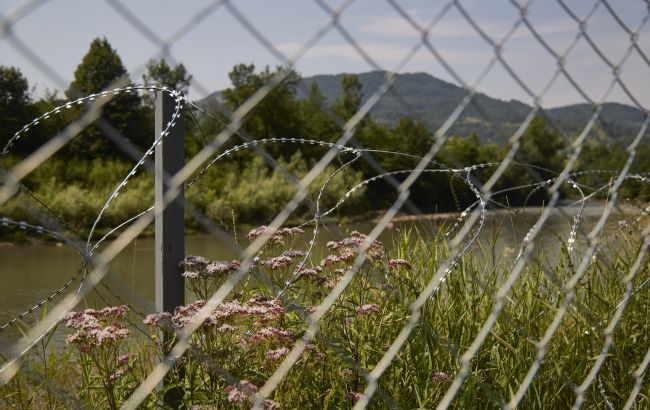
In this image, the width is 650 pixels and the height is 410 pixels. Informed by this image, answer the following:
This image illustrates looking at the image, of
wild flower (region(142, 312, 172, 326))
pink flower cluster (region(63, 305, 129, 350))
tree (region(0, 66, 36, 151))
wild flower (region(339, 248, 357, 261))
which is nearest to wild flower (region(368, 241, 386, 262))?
wild flower (region(339, 248, 357, 261))

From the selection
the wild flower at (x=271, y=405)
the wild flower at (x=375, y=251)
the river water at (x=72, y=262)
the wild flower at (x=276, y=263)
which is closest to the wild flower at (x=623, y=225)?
the wild flower at (x=375, y=251)

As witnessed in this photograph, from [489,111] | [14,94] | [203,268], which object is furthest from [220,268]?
[14,94]

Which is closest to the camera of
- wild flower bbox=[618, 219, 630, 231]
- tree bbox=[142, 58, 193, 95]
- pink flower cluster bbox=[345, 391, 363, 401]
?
tree bbox=[142, 58, 193, 95]

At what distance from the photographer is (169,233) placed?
5.27ft

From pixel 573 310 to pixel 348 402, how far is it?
85 centimetres

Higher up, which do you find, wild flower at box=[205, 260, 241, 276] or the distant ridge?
the distant ridge

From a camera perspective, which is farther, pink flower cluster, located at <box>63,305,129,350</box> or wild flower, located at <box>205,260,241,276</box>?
wild flower, located at <box>205,260,241,276</box>

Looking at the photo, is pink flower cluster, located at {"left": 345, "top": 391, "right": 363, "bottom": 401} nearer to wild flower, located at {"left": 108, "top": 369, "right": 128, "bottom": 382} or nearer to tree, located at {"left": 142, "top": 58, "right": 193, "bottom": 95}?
wild flower, located at {"left": 108, "top": 369, "right": 128, "bottom": 382}

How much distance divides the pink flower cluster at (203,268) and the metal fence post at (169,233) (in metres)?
0.02

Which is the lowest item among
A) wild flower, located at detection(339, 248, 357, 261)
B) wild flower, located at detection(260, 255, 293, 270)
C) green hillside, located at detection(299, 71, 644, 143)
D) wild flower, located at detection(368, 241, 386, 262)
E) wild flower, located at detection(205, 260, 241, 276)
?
wild flower, located at detection(205, 260, 241, 276)

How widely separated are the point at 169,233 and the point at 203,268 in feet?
0.48

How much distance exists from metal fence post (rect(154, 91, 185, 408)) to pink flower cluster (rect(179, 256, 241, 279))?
2 centimetres

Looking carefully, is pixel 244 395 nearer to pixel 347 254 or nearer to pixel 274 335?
pixel 274 335

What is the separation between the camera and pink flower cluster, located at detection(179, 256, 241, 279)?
64.5 inches
